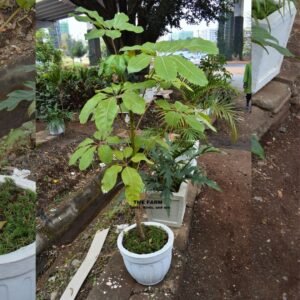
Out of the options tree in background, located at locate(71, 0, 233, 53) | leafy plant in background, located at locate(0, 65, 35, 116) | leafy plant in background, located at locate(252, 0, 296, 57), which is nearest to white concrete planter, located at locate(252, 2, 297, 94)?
leafy plant in background, located at locate(252, 0, 296, 57)

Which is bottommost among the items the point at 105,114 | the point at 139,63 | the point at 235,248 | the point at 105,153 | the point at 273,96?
the point at 235,248

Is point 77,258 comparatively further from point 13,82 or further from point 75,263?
point 13,82

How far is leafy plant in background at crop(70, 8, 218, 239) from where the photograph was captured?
27.0 inches

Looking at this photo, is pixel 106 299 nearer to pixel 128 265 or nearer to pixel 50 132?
pixel 128 265

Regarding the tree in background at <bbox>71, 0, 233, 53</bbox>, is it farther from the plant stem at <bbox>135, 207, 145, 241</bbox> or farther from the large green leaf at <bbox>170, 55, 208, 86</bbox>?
the plant stem at <bbox>135, 207, 145, 241</bbox>

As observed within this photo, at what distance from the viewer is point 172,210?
1.25 meters

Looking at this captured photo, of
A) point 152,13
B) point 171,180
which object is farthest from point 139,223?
point 152,13

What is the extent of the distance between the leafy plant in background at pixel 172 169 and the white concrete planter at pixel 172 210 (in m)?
0.03

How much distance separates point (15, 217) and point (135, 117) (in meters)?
0.43

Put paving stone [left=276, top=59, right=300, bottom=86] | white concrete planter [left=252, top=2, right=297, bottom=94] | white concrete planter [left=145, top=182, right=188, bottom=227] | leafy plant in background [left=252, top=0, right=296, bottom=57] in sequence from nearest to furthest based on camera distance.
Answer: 1. white concrete planter [left=145, top=182, right=188, bottom=227]
2. leafy plant in background [left=252, top=0, right=296, bottom=57]
3. white concrete planter [left=252, top=2, right=297, bottom=94]
4. paving stone [left=276, top=59, right=300, bottom=86]

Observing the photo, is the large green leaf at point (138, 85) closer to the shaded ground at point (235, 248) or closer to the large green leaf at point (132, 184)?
the large green leaf at point (132, 184)

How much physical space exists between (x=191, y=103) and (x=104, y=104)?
0.38 metres

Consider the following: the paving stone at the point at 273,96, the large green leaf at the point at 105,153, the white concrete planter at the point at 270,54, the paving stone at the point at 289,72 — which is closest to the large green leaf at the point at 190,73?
the large green leaf at the point at 105,153

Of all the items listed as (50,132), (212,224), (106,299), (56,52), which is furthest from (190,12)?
(106,299)
